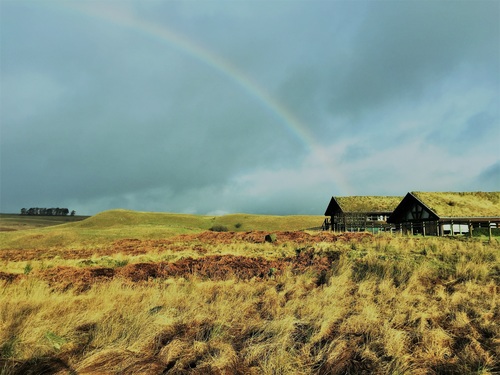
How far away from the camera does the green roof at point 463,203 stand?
128 ft

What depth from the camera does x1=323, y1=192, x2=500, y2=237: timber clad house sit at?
38656 millimetres

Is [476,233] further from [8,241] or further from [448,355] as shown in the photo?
[8,241]

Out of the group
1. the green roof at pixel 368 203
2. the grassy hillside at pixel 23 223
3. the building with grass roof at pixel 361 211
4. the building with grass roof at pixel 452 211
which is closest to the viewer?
the building with grass roof at pixel 452 211

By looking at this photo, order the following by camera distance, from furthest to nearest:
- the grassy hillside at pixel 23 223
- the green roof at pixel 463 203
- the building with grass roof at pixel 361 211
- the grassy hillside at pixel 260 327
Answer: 1. the grassy hillside at pixel 23 223
2. the building with grass roof at pixel 361 211
3. the green roof at pixel 463 203
4. the grassy hillside at pixel 260 327

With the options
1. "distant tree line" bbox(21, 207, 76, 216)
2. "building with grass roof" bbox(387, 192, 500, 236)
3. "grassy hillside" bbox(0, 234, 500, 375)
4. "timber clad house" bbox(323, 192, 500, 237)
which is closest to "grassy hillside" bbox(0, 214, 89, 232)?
"distant tree line" bbox(21, 207, 76, 216)

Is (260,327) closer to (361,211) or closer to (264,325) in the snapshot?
(264,325)

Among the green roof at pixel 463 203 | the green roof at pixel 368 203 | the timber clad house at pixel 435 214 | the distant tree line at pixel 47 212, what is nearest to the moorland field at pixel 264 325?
the timber clad house at pixel 435 214

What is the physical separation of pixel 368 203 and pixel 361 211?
4145mm

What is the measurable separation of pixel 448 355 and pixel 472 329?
1.28 metres

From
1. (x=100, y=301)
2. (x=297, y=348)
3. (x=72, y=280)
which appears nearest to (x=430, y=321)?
(x=297, y=348)

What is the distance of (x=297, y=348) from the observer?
5.30 m

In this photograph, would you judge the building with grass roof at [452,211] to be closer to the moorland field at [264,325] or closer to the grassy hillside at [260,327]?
the moorland field at [264,325]

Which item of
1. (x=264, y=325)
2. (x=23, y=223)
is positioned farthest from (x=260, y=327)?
(x=23, y=223)

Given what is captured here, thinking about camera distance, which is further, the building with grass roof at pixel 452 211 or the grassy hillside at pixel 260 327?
the building with grass roof at pixel 452 211
